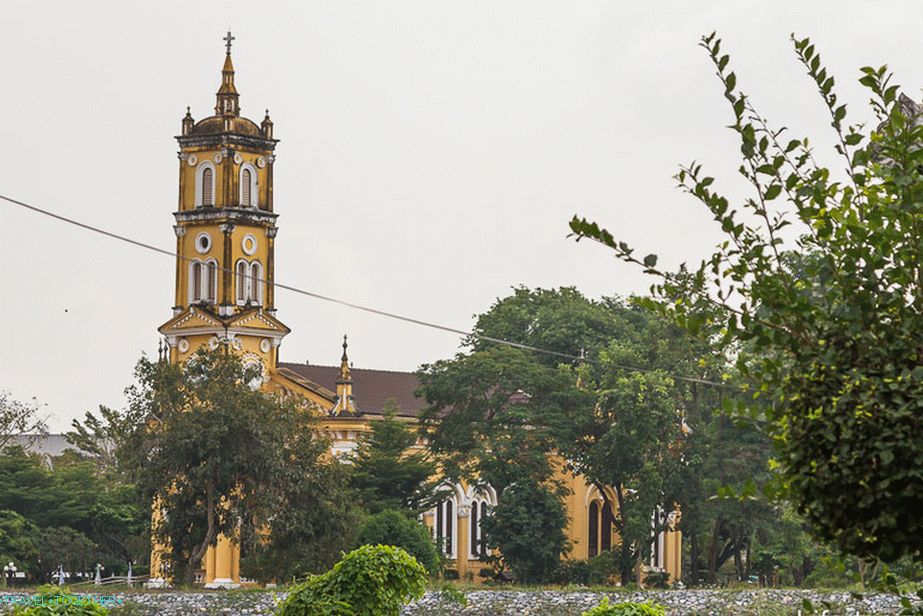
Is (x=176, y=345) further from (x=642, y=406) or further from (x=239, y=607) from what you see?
(x=239, y=607)

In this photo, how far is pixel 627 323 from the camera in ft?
209

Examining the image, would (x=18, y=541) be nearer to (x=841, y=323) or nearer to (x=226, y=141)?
(x=226, y=141)

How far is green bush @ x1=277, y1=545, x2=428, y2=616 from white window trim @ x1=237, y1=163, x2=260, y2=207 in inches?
1773

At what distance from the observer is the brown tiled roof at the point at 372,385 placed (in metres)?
68.3

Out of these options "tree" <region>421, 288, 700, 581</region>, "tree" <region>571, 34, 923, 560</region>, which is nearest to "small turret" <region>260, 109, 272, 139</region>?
"tree" <region>421, 288, 700, 581</region>

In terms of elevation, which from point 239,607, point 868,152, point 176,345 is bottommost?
point 239,607

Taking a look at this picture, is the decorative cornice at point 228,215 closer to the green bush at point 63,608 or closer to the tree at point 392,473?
the tree at point 392,473

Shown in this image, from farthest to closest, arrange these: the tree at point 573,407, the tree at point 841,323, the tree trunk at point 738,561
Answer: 1. the tree trunk at point 738,561
2. the tree at point 573,407
3. the tree at point 841,323

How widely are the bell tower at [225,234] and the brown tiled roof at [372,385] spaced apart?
169 inches

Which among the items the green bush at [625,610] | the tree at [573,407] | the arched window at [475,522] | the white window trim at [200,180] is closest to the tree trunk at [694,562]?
the tree at [573,407]

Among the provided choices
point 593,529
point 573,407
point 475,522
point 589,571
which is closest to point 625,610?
point 589,571

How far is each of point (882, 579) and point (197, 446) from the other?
39.7 metres

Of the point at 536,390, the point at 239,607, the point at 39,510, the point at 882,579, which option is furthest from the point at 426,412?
the point at 882,579

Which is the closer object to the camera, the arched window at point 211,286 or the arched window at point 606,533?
the arched window at point 211,286
